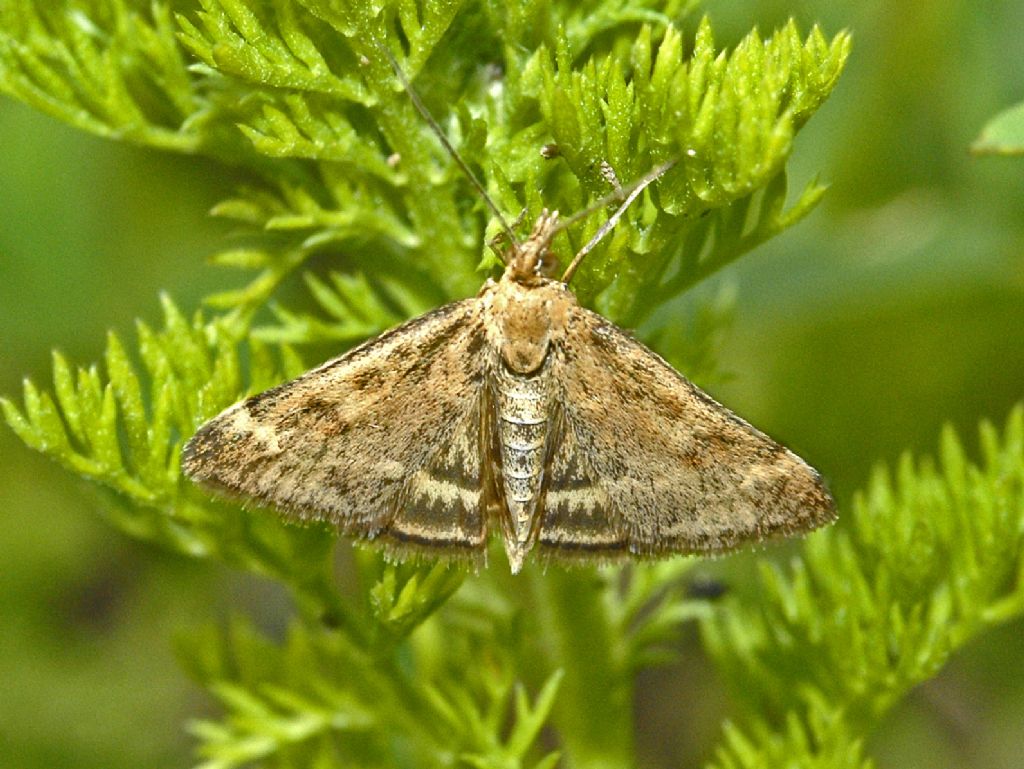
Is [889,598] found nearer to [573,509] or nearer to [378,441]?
[573,509]

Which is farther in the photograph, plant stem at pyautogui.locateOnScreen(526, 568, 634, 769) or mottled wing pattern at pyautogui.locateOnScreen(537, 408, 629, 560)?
plant stem at pyautogui.locateOnScreen(526, 568, 634, 769)

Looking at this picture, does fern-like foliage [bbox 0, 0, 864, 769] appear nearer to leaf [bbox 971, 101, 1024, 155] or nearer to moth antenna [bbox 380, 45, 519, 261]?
moth antenna [bbox 380, 45, 519, 261]

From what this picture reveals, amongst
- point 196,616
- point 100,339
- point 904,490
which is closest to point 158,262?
point 100,339

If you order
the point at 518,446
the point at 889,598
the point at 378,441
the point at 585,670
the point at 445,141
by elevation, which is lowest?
the point at 889,598

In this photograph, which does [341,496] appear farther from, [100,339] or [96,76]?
[100,339]

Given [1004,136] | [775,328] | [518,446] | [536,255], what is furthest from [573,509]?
[775,328]

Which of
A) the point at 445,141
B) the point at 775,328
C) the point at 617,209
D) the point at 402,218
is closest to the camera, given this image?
the point at 617,209

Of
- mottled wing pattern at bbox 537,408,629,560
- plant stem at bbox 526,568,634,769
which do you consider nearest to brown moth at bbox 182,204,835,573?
mottled wing pattern at bbox 537,408,629,560

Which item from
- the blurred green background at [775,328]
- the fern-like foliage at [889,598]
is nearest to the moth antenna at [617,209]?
the fern-like foliage at [889,598]
